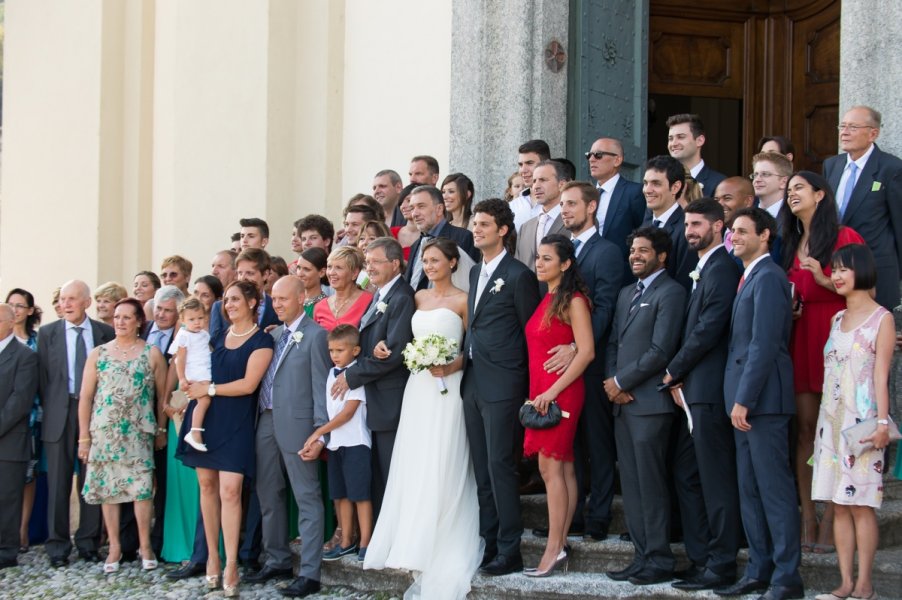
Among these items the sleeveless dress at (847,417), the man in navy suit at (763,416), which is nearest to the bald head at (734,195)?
the man in navy suit at (763,416)

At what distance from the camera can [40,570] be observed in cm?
878

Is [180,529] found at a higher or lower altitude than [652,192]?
lower

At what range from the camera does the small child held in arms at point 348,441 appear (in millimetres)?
7824

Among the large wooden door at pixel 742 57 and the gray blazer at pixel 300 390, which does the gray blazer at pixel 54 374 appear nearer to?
the gray blazer at pixel 300 390

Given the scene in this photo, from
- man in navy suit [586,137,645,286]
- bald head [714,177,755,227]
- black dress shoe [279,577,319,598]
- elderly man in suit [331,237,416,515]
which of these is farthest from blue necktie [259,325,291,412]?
bald head [714,177,755,227]

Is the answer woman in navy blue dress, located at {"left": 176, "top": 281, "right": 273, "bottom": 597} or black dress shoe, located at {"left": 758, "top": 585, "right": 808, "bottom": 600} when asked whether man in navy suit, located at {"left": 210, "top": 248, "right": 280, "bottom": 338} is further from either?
black dress shoe, located at {"left": 758, "top": 585, "right": 808, "bottom": 600}

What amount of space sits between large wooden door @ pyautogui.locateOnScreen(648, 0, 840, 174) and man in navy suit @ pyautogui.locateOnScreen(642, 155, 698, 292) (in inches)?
192

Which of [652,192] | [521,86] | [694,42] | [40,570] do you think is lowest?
[40,570]

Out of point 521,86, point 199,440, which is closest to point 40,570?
point 199,440

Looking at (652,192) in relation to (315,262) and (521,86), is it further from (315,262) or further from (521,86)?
(521,86)

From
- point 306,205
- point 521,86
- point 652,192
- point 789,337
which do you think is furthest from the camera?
point 306,205

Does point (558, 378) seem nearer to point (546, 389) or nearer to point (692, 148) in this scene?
point (546, 389)

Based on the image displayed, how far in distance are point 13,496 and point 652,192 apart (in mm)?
4995

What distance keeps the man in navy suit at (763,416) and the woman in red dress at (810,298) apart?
0.28 metres
